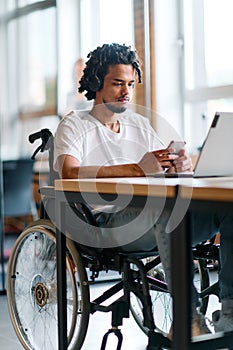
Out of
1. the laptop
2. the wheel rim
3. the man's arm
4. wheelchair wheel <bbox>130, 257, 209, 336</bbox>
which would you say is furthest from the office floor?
the laptop

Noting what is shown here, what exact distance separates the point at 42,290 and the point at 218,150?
2.70ft

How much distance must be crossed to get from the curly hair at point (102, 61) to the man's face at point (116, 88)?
20 millimetres

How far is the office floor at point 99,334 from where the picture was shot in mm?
2657

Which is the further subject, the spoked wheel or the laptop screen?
the spoked wheel

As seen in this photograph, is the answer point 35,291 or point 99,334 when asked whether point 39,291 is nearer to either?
point 35,291

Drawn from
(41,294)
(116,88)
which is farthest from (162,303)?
(116,88)

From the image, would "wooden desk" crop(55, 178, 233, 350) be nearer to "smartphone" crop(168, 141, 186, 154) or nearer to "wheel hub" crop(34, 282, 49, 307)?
"smartphone" crop(168, 141, 186, 154)

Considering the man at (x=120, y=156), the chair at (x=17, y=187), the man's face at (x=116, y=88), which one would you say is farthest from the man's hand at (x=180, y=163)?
the chair at (x=17, y=187)

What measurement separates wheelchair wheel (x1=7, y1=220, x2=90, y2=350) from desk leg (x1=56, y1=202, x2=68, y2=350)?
0.09 ft

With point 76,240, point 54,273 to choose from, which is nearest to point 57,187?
point 76,240

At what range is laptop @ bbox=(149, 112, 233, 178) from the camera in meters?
1.87

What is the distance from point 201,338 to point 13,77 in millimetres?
4783

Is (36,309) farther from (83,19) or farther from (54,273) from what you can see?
(83,19)

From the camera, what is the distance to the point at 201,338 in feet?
5.57
